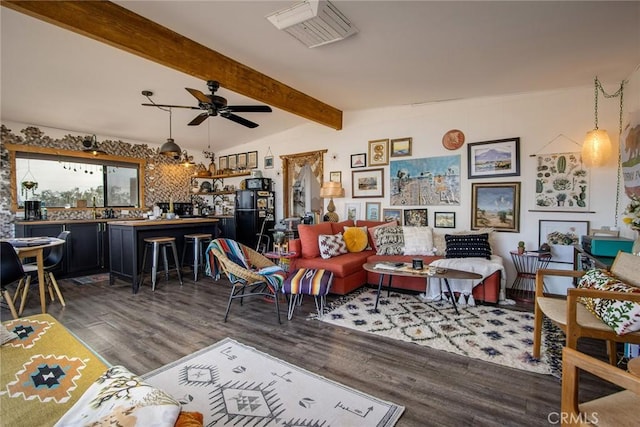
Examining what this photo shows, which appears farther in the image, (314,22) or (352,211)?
(352,211)

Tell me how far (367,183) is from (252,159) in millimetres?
3005

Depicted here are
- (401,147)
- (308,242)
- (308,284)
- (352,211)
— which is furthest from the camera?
(352,211)

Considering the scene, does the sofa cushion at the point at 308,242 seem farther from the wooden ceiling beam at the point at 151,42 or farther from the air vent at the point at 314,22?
the air vent at the point at 314,22

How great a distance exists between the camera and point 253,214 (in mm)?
6773

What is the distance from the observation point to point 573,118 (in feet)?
13.4

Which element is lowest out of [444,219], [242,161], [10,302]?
[10,302]

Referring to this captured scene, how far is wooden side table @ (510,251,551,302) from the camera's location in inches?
165

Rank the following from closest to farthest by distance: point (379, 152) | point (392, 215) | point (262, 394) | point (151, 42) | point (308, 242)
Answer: point (262, 394), point (151, 42), point (308, 242), point (392, 215), point (379, 152)

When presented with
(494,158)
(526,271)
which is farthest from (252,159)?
(526,271)

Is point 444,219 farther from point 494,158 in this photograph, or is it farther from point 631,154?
point 631,154

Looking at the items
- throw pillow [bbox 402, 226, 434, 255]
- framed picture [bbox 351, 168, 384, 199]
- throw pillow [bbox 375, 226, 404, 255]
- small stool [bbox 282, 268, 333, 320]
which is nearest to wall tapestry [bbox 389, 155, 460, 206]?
framed picture [bbox 351, 168, 384, 199]

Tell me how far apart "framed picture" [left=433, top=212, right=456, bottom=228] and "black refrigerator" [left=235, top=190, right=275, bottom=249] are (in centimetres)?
349

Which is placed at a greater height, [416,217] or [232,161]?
[232,161]

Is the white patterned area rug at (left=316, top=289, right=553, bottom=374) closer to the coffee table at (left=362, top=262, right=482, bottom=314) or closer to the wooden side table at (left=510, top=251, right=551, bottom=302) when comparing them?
the coffee table at (left=362, top=262, right=482, bottom=314)
